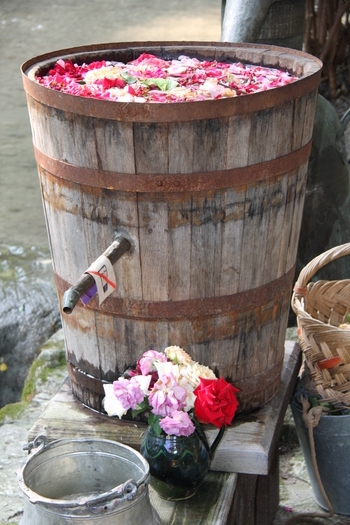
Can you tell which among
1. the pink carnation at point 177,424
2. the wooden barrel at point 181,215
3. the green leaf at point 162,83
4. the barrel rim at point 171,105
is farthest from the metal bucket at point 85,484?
the green leaf at point 162,83

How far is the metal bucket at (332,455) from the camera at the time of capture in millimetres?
2322

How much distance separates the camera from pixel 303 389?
2434 mm

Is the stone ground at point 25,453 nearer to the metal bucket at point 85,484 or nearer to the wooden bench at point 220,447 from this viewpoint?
the wooden bench at point 220,447

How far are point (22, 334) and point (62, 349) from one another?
0.54m

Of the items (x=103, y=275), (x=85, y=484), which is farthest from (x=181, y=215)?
(x=85, y=484)

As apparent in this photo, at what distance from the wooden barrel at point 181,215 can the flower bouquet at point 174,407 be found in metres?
0.15

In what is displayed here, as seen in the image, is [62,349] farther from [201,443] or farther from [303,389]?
[201,443]

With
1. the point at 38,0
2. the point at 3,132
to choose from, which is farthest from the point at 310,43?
the point at 38,0

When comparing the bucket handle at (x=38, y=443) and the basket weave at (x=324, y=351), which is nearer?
the bucket handle at (x=38, y=443)

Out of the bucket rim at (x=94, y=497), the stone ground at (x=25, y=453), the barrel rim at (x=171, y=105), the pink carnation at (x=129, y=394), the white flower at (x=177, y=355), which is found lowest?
the stone ground at (x=25, y=453)

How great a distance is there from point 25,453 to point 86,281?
1355 millimetres

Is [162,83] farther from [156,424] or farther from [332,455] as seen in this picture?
[332,455]

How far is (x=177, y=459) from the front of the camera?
1.75 metres

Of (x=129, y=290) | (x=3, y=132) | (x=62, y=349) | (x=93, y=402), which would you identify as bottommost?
(x=3, y=132)
